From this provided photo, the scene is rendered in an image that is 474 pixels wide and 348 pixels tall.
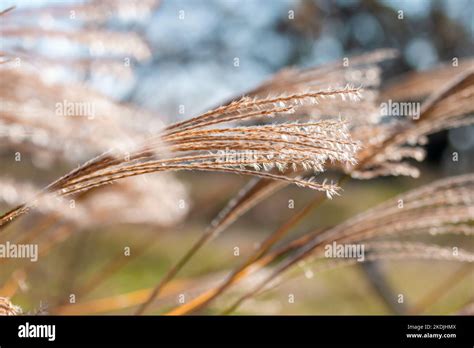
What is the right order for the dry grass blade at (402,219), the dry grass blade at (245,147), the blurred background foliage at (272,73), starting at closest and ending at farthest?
the dry grass blade at (245,147)
the dry grass blade at (402,219)
the blurred background foliage at (272,73)

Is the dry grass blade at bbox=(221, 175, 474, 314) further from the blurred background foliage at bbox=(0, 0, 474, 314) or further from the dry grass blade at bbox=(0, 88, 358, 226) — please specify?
the blurred background foliage at bbox=(0, 0, 474, 314)

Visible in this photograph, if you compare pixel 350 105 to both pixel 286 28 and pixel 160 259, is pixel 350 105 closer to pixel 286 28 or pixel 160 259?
pixel 160 259

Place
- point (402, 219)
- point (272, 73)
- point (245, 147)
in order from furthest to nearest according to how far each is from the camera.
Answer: point (272, 73)
point (402, 219)
point (245, 147)

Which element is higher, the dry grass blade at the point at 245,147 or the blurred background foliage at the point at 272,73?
the blurred background foliage at the point at 272,73

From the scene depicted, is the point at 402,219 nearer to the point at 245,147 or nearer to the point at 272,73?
the point at 245,147

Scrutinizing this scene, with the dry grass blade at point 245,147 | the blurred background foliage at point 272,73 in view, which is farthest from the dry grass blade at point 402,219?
the blurred background foliage at point 272,73

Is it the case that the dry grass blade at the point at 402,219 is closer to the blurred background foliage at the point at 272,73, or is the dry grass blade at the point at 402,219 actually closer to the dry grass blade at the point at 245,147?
the dry grass blade at the point at 245,147

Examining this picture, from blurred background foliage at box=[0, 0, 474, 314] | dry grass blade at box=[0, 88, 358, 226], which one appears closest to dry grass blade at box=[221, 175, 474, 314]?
dry grass blade at box=[0, 88, 358, 226]

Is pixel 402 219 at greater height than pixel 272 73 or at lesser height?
lesser

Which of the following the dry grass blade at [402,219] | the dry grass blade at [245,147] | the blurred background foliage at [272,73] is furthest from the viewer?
the blurred background foliage at [272,73]

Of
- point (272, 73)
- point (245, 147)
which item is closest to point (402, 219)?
point (245, 147)

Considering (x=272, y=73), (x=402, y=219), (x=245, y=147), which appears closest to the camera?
(x=245, y=147)
